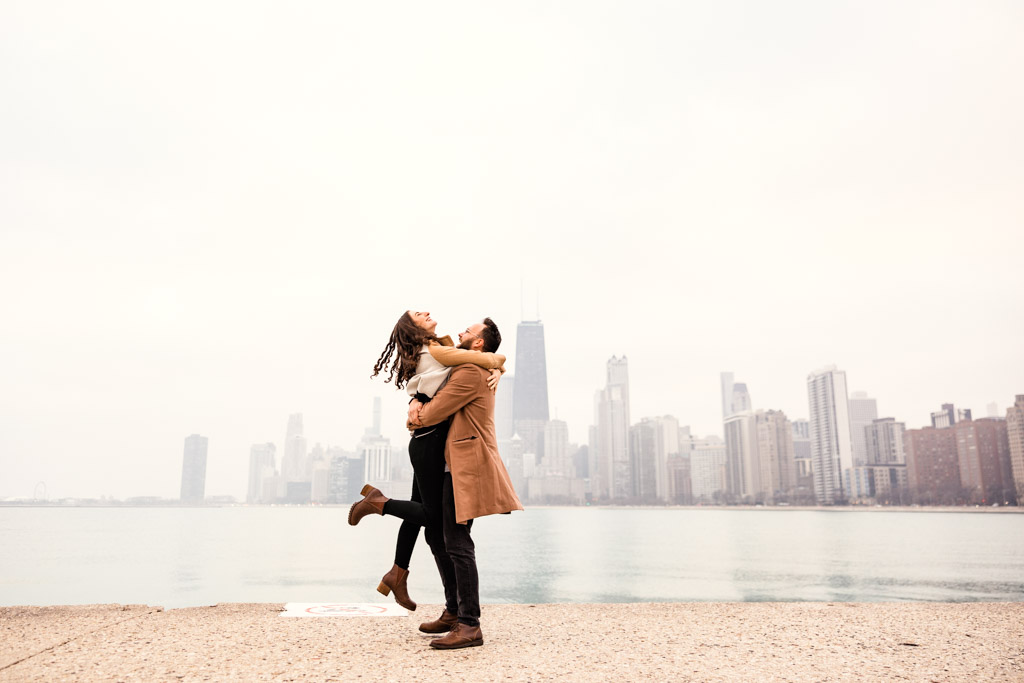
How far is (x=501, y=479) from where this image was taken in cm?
446

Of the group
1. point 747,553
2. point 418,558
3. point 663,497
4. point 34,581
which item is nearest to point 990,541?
point 747,553

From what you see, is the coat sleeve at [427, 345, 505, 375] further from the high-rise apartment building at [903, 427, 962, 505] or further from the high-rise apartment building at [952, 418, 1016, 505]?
the high-rise apartment building at [903, 427, 962, 505]

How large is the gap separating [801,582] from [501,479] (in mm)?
26159

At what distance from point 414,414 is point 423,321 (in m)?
0.61

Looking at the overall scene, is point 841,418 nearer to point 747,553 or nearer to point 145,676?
point 747,553

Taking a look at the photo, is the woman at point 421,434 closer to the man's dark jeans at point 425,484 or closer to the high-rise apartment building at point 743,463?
the man's dark jeans at point 425,484

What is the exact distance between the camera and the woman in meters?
4.43

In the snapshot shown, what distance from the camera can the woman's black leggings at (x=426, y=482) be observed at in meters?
4.44

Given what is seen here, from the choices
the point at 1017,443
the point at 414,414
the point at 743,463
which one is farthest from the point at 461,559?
the point at 743,463

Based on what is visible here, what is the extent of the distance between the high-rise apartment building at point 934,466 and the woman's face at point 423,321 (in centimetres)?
15463

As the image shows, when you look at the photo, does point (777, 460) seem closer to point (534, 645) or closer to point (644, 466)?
point (644, 466)

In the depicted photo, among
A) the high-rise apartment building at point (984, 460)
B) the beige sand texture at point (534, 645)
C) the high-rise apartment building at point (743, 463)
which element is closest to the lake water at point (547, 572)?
the beige sand texture at point (534, 645)

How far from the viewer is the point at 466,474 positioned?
14.2ft

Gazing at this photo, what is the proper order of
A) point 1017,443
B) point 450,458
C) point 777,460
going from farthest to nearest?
1. point 777,460
2. point 1017,443
3. point 450,458
